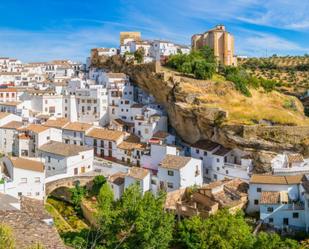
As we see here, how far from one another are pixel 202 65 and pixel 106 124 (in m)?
12.5

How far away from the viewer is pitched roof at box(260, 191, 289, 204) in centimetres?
2478

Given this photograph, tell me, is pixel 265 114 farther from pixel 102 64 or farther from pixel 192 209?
pixel 102 64

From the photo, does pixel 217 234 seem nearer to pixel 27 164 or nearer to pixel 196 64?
pixel 27 164

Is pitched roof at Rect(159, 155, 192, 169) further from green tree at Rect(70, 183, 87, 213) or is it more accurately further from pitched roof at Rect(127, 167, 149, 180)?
green tree at Rect(70, 183, 87, 213)

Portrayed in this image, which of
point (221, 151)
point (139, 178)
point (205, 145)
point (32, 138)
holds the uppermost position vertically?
point (32, 138)

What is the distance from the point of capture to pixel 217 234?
19.3 metres

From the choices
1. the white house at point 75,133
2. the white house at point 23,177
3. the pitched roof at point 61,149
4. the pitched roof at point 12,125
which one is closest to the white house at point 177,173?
the pitched roof at point 61,149

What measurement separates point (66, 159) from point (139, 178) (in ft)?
23.9

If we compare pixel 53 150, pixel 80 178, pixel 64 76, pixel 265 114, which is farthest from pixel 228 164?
pixel 64 76

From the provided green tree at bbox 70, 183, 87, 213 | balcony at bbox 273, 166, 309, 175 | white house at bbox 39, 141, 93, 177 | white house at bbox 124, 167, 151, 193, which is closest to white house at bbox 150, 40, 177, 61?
white house at bbox 39, 141, 93, 177

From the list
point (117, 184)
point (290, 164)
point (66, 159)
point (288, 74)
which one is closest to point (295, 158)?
point (290, 164)

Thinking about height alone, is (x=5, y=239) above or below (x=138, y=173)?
above

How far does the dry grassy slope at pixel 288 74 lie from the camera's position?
199ft

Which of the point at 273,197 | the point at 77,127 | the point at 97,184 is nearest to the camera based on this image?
the point at 273,197
